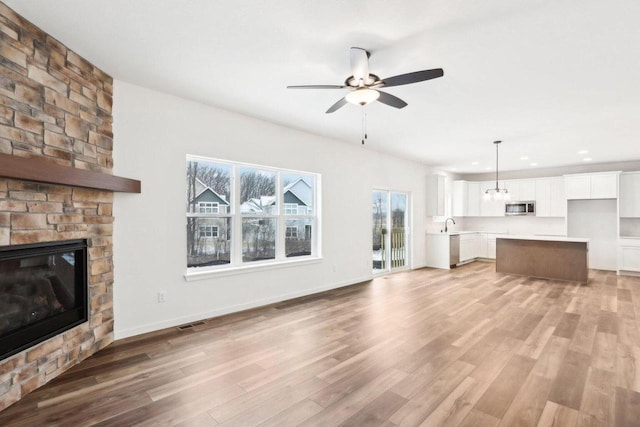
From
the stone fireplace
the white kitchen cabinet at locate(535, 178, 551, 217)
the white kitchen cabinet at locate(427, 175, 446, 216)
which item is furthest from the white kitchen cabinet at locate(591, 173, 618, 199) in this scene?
the stone fireplace

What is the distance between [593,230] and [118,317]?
10.3 meters

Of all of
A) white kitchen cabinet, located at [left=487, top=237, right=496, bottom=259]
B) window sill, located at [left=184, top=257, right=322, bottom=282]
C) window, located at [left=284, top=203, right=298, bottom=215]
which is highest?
window, located at [left=284, top=203, right=298, bottom=215]

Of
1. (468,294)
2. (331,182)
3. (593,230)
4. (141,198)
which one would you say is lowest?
(468,294)

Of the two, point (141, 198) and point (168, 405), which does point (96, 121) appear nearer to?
point (141, 198)

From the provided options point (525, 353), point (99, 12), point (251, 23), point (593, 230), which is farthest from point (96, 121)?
point (593, 230)

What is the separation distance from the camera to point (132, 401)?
2275mm

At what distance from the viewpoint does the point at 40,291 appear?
2.61m

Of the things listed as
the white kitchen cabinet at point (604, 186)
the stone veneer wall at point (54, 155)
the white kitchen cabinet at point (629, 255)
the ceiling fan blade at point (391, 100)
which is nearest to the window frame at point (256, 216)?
the stone veneer wall at point (54, 155)

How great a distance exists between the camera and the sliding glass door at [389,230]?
7.16m

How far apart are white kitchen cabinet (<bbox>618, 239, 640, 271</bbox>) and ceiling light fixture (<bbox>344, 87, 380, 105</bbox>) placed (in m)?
8.06

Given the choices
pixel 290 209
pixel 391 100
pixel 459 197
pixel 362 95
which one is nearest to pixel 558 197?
pixel 459 197

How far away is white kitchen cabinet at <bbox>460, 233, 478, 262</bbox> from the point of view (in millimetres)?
8727

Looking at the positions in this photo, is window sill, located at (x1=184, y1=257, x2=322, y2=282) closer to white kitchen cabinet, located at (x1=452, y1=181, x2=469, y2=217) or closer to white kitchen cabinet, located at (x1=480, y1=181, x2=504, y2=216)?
white kitchen cabinet, located at (x1=452, y1=181, x2=469, y2=217)

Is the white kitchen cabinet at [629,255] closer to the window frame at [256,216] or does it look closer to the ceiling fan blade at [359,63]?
the window frame at [256,216]
